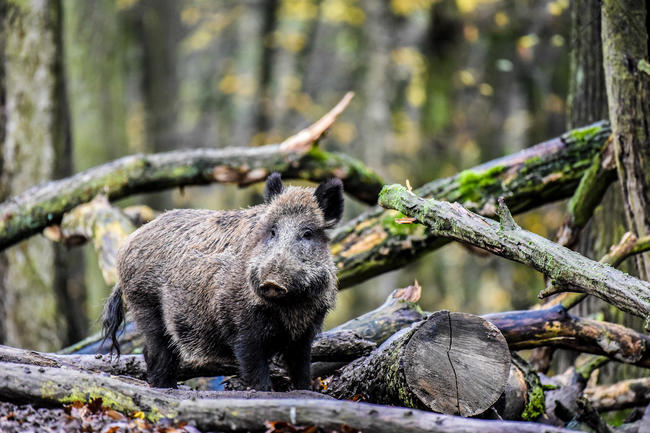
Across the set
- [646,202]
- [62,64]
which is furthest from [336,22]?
[646,202]

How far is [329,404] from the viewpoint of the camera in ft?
12.8

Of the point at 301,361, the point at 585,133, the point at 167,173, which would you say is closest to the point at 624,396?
the point at 585,133

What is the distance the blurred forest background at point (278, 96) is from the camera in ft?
33.1

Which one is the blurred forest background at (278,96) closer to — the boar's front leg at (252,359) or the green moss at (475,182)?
the green moss at (475,182)

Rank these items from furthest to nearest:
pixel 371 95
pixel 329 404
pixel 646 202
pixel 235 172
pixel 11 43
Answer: pixel 371 95, pixel 11 43, pixel 235 172, pixel 646 202, pixel 329 404

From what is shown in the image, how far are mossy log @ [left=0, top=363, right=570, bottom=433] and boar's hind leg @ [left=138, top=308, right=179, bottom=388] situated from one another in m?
1.24

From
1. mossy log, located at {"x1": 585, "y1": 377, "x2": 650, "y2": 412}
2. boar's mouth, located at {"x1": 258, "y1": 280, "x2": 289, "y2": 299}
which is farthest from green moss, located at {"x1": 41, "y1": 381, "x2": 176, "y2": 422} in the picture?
mossy log, located at {"x1": 585, "y1": 377, "x2": 650, "y2": 412}

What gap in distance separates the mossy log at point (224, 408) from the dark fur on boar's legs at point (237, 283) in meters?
0.87

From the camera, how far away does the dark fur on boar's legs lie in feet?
16.9

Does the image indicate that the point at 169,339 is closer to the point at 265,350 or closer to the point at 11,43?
the point at 265,350

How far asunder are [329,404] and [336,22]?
16.5m

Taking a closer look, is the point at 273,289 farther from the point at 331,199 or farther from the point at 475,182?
the point at 475,182

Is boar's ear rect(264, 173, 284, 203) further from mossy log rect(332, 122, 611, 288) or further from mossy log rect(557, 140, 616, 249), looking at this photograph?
mossy log rect(557, 140, 616, 249)

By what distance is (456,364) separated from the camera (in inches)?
185
